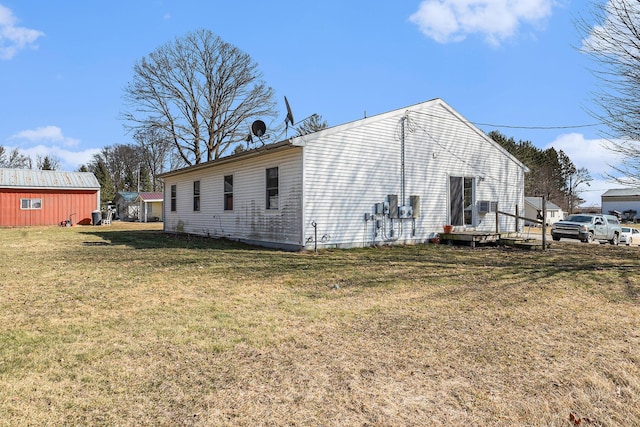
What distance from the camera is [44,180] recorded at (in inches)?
1045

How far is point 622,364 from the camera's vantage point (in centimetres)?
363

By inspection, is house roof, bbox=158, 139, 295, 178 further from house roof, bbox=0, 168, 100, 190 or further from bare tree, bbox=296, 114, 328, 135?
bare tree, bbox=296, 114, 328, 135

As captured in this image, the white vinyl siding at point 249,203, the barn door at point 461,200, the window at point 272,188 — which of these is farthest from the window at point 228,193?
the barn door at point 461,200

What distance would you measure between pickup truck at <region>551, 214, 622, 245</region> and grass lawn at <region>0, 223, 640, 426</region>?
12.6m

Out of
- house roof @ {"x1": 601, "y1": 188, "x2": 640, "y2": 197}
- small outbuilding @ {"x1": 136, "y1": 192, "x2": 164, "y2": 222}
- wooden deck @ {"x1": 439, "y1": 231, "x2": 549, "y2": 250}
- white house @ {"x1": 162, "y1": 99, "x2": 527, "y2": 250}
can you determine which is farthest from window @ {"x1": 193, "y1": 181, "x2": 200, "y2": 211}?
house roof @ {"x1": 601, "y1": 188, "x2": 640, "y2": 197}

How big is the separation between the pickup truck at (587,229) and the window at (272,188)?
46.8 feet

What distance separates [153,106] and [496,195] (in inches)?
1006

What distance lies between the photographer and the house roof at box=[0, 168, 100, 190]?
83.1 feet

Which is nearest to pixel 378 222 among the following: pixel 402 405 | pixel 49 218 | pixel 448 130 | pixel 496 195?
pixel 448 130

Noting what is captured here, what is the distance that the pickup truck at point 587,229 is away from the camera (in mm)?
18734

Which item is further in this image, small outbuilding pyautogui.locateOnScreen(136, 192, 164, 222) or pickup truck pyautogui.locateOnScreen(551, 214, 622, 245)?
small outbuilding pyautogui.locateOnScreen(136, 192, 164, 222)

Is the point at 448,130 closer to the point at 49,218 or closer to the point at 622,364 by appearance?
the point at 622,364

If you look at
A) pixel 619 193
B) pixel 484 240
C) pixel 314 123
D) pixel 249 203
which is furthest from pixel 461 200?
pixel 619 193

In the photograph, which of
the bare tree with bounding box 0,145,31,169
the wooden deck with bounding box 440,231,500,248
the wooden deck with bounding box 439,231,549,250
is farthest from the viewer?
the bare tree with bounding box 0,145,31,169
